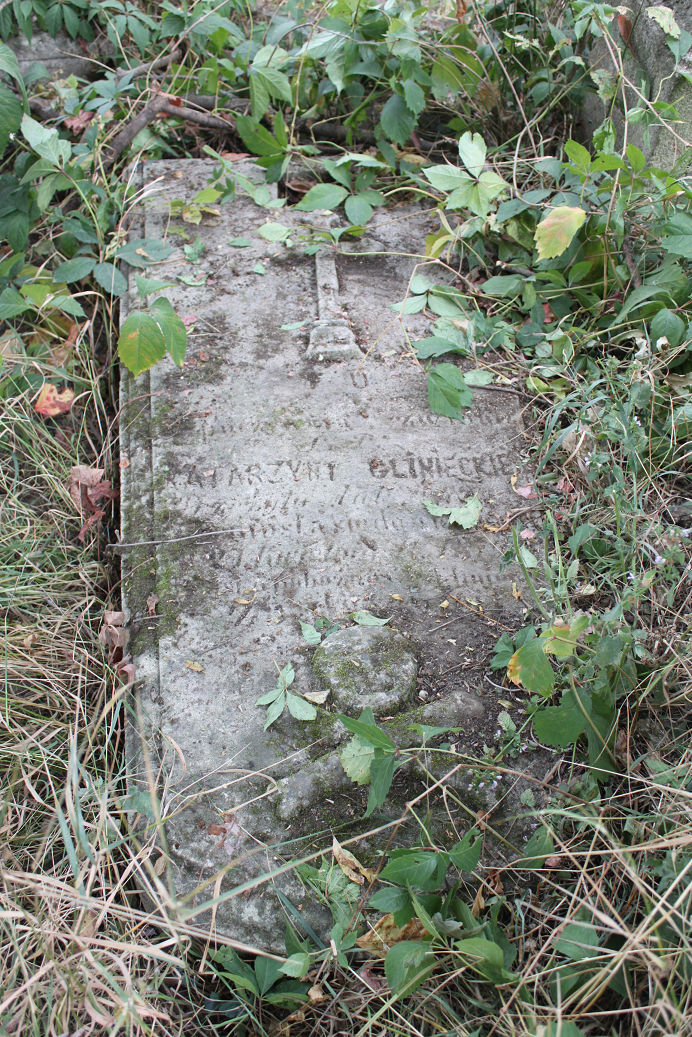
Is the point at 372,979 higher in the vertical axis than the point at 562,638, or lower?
lower

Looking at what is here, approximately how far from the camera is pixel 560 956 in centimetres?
129

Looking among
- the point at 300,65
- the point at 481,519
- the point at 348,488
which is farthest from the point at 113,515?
the point at 300,65

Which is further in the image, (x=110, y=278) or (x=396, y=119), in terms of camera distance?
(x=396, y=119)

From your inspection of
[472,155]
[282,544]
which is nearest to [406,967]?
[282,544]

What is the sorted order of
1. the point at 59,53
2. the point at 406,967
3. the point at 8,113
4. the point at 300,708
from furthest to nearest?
the point at 59,53 → the point at 8,113 → the point at 300,708 → the point at 406,967

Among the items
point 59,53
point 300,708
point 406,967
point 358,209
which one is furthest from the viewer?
point 59,53

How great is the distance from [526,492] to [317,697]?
0.84 m

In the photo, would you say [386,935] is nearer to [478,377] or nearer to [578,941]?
[578,941]

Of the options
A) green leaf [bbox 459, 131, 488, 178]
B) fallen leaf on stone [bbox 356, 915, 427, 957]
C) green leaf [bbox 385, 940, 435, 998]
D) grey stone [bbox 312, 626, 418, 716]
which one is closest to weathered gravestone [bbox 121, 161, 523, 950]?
grey stone [bbox 312, 626, 418, 716]

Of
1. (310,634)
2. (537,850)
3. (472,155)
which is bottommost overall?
(537,850)

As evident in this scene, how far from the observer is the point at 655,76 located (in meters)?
2.23

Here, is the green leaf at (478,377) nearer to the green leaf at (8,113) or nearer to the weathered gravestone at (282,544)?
the weathered gravestone at (282,544)

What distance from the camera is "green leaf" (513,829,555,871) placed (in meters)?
1.37

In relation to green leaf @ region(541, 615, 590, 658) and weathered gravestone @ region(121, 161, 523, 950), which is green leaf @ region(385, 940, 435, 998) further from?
green leaf @ region(541, 615, 590, 658)
